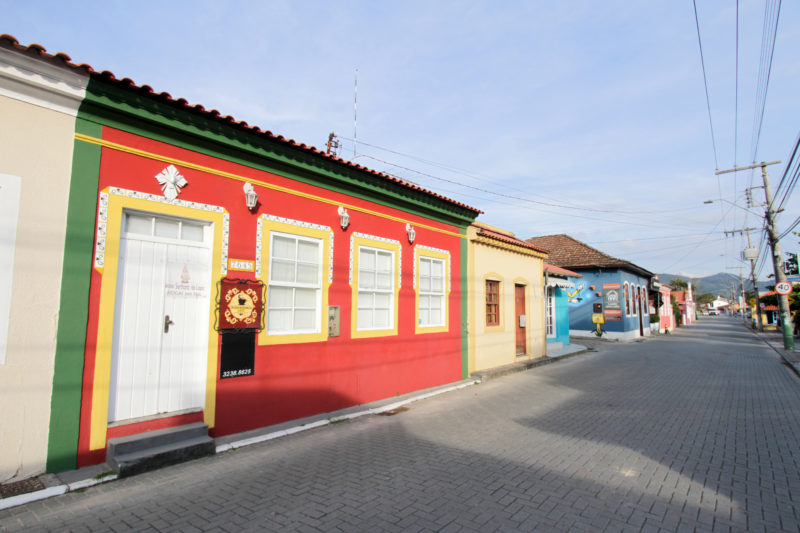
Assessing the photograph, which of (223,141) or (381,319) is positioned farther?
(381,319)

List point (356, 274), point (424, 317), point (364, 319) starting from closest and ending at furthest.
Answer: point (356, 274) < point (364, 319) < point (424, 317)

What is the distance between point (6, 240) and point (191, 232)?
6.01 ft

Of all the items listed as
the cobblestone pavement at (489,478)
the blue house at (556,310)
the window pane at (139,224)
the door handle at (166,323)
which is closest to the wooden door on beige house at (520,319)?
the blue house at (556,310)

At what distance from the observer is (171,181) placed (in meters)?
5.22

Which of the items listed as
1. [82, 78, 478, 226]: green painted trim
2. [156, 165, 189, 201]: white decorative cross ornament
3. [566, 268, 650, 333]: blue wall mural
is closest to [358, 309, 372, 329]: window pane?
[82, 78, 478, 226]: green painted trim

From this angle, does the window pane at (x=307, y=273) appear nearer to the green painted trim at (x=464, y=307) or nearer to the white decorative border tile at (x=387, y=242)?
the white decorative border tile at (x=387, y=242)

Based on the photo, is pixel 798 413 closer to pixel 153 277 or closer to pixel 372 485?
pixel 372 485

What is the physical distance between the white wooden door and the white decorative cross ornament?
342mm

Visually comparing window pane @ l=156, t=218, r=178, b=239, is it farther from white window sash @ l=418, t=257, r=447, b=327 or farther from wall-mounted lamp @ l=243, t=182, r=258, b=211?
white window sash @ l=418, t=257, r=447, b=327

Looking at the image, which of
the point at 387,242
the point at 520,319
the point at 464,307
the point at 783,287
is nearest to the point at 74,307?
the point at 387,242

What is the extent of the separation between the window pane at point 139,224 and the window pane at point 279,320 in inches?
77.9

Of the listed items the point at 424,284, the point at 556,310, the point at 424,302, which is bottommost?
the point at 556,310

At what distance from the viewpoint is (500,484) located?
4.24 meters

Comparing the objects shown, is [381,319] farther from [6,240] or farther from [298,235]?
[6,240]
